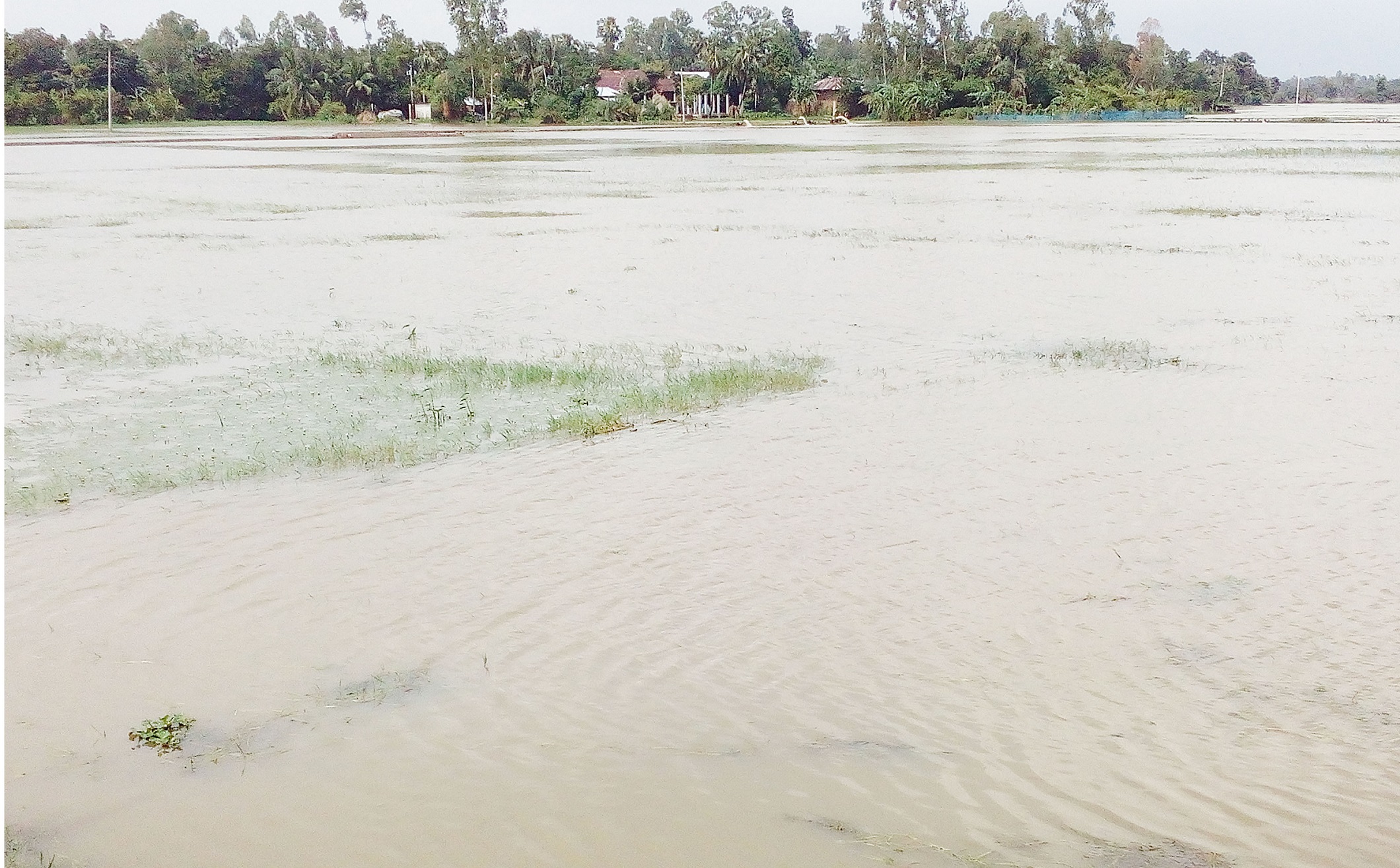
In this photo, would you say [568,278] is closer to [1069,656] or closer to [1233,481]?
[1233,481]

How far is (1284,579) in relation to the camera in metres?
5.60

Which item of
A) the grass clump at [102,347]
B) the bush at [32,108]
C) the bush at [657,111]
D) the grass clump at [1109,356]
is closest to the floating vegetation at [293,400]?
the grass clump at [102,347]

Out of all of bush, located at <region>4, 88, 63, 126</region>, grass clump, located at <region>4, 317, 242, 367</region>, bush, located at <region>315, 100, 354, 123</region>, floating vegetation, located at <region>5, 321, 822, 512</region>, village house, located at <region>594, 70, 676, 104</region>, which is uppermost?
village house, located at <region>594, 70, 676, 104</region>

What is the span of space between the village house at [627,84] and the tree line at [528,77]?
0.72m

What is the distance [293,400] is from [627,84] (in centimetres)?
8777

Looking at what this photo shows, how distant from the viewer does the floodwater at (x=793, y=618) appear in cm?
377

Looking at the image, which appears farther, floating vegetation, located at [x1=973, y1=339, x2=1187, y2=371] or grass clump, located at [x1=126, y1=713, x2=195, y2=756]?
floating vegetation, located at [x1=973, y1=339, x2=1187, y2=371]

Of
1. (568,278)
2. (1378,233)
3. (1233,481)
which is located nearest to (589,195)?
(568,278)

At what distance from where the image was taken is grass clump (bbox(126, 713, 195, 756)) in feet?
13.9

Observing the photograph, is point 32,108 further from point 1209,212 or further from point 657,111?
point 1209,212

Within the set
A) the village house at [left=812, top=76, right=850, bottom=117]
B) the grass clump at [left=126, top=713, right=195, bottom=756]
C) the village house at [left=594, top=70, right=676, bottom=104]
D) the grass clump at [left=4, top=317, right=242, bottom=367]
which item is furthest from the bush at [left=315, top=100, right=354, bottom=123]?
the grass clump at [left=126, top=713, right=195, bottom=756]

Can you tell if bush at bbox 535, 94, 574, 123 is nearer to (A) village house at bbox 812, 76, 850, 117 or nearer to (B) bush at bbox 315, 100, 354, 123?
(B) bush at bbox 315, 100, 354, 123

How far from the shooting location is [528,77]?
288 feet

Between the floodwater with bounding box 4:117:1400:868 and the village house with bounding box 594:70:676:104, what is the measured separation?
8540 centimetres
